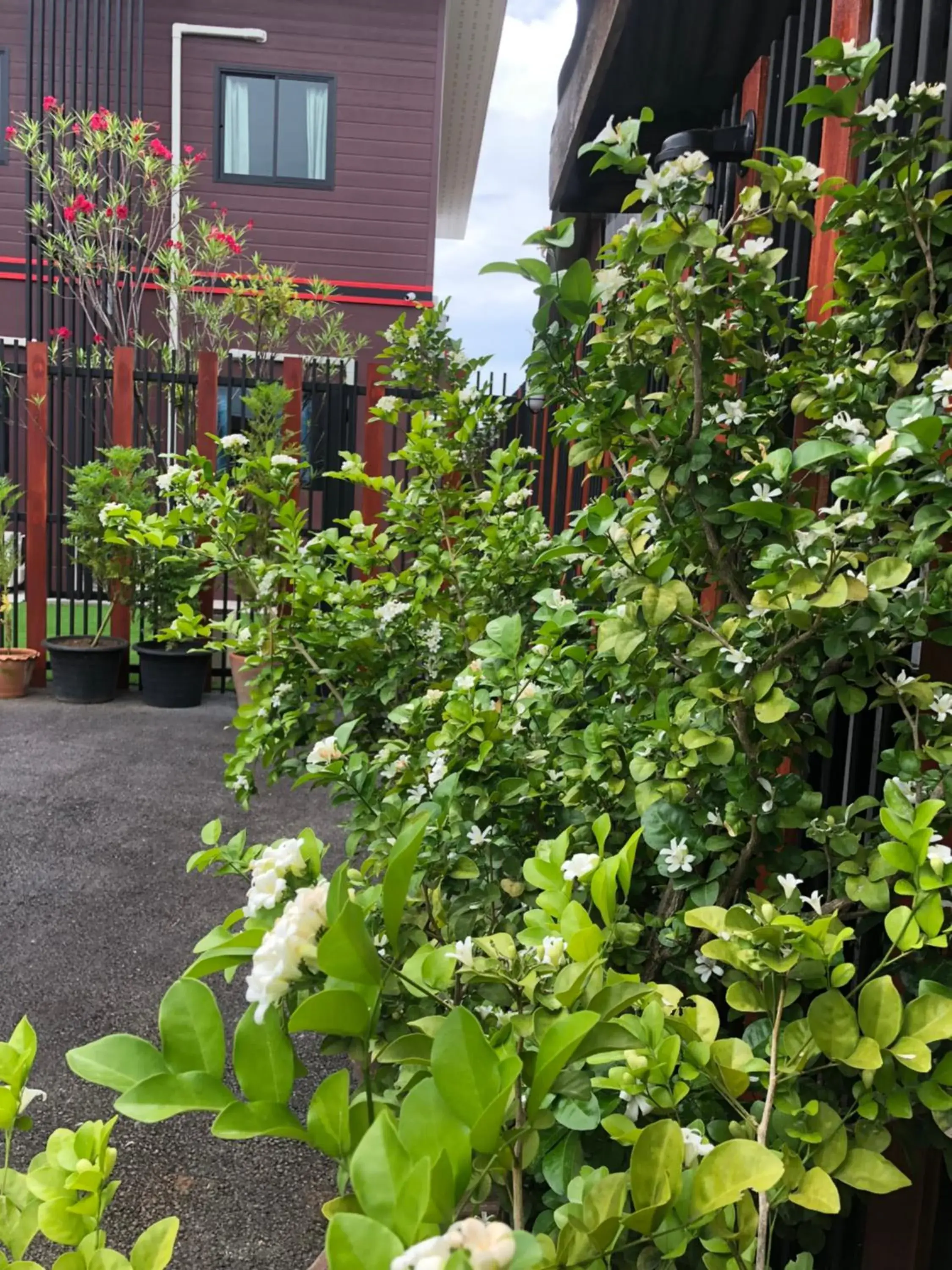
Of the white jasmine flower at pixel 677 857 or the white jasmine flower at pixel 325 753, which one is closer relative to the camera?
the white jasmine flower at pixel 677 857

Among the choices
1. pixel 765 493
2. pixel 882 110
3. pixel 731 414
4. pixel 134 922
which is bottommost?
pixel 134 922

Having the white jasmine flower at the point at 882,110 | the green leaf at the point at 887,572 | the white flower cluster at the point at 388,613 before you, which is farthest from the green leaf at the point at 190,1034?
the white flower cluster at the point at 388,613

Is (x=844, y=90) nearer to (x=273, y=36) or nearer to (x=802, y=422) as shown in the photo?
(x=802, y=422)

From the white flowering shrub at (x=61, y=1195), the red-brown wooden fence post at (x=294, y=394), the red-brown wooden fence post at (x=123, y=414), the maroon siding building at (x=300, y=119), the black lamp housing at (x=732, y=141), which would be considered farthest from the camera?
the maroon siding building at (x=300, y=119)

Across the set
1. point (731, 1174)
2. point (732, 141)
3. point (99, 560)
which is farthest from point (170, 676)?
point (731, 1174)

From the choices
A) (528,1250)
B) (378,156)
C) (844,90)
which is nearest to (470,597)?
(844,90)

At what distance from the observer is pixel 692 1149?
0.67 metres

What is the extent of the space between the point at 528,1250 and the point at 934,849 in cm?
61

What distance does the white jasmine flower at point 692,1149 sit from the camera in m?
Answer: 0.64

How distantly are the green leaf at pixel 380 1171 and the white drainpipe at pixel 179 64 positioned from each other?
29.8ft

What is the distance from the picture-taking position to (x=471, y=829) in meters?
1.32

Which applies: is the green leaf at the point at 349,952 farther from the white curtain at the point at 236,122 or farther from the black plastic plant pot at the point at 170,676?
the white curtain at the point at 236,122

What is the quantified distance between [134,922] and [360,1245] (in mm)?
2836

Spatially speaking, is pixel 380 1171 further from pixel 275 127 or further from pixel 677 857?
pixel 275 127
